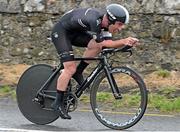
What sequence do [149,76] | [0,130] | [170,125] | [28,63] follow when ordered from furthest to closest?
[28,63], [149,76], [170,125], [0,130]

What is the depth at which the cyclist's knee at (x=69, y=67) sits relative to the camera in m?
7.53

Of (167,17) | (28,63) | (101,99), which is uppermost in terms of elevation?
(101,99)

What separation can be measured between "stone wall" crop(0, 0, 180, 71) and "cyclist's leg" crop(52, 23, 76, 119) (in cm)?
471

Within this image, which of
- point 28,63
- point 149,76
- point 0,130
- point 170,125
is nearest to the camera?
point 0,130

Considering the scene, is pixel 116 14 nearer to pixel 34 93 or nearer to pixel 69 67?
pixel 69 67

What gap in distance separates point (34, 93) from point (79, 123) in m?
0.76

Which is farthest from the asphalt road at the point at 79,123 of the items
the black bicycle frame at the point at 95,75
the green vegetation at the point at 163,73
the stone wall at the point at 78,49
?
the stone wall at the point at 78,49

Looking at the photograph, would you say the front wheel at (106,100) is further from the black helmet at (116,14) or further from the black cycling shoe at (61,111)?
the black helmet at (116,14)

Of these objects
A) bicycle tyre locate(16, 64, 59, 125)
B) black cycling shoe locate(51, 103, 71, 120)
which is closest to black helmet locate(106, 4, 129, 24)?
bicycle tyre locate(16, 64, 59, 125)

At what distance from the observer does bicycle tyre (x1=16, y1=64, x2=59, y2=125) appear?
780 cm

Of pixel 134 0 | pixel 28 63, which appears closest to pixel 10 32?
pixel 28 63

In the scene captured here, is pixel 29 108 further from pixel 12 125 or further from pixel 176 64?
pixel 176 64

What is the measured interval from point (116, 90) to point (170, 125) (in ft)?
3.66

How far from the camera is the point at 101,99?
7.67 meters
